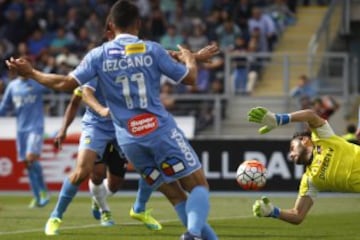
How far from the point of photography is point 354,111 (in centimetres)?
2698

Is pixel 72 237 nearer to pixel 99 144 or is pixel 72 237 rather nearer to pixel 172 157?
pixel 99 144

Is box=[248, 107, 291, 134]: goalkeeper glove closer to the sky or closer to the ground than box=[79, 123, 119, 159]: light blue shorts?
closer to the sky

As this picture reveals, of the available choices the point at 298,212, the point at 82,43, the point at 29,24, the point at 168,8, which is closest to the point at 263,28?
the point at 168,8

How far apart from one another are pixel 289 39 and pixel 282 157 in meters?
6.67

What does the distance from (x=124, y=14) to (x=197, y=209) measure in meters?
1.91

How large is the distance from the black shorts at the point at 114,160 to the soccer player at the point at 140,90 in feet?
13.4

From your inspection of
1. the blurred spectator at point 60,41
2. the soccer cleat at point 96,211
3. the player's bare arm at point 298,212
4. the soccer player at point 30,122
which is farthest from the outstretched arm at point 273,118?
the blurred spectator at point 60,41

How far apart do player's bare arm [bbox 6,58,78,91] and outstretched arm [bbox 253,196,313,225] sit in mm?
2993

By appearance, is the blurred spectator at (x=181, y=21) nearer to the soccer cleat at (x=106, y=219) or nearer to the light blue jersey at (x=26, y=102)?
the light blue jersey at (x=26, y=102)

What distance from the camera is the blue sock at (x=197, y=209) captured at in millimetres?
10586

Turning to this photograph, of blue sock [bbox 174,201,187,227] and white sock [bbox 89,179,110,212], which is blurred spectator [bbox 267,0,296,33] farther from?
blue sock [bbox 174,201,187,227]

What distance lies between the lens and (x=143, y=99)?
35.5 feet

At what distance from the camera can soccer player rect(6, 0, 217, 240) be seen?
35.4 ft

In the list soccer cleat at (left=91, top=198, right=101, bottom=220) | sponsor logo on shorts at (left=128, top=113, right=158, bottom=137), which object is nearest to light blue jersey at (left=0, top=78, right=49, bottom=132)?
soccer cleat at (left=91, top=198, right=101, bottom=220)
